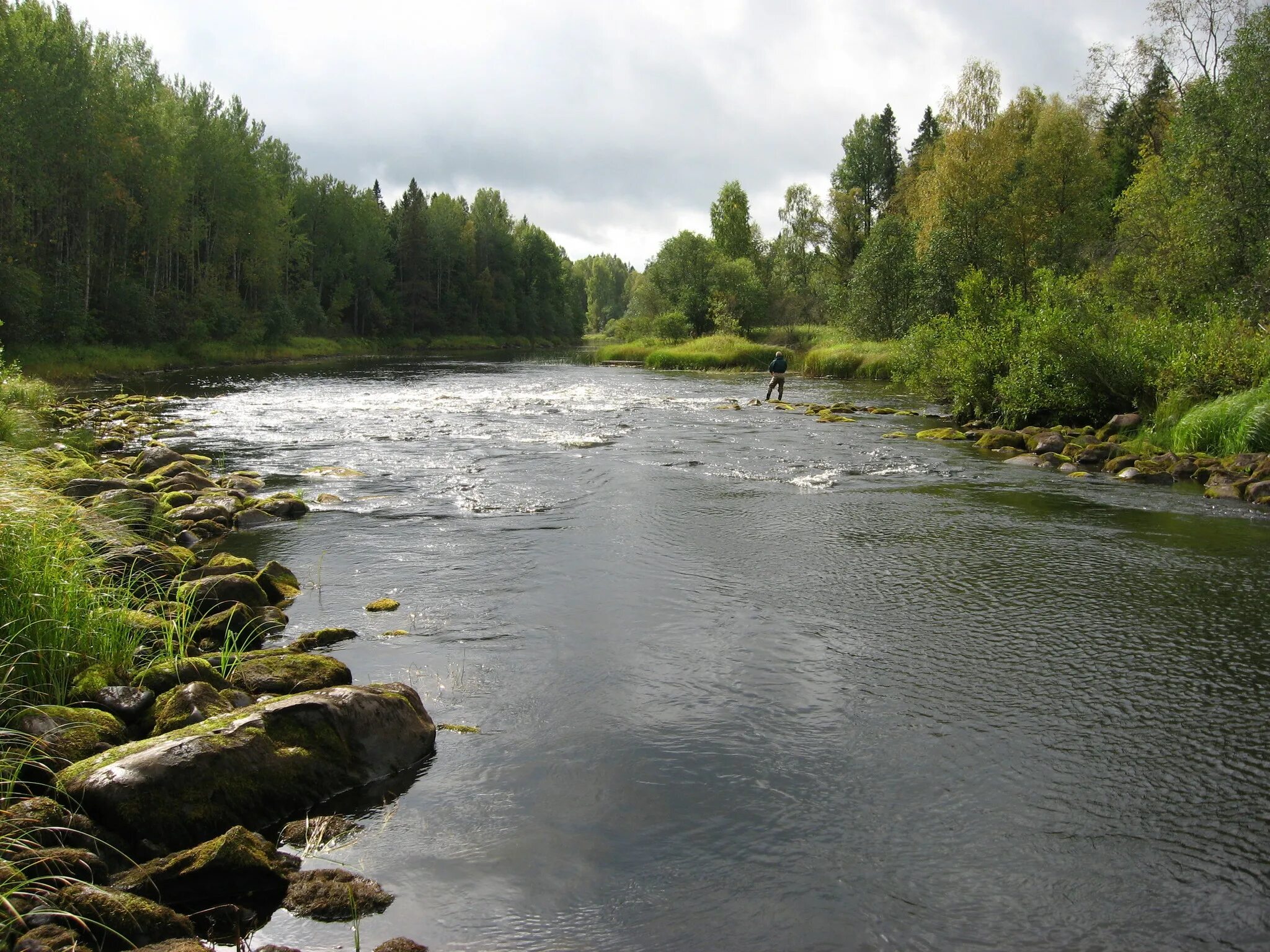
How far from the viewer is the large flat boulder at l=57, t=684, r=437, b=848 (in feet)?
18.4

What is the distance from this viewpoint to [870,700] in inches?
334

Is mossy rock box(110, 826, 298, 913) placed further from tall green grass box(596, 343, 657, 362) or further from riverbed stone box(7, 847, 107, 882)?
tall green grass box(596, 343, 657, 362)

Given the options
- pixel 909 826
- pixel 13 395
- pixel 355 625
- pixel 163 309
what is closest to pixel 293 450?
pixel 13 395

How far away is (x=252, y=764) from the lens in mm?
6180

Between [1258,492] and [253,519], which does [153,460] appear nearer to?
[253,519]

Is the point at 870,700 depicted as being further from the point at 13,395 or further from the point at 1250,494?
the point at 13,395

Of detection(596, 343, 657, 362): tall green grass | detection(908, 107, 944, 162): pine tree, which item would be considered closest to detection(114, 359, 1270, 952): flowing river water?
detection(596, 343, 657, 362): tall green grass

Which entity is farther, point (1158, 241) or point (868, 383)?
point (868, 383)

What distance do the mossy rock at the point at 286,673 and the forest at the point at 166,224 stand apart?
Answer: 140 ft

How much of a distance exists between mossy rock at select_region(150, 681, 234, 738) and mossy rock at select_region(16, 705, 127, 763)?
0.29 m

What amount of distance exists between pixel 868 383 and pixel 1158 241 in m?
16.6

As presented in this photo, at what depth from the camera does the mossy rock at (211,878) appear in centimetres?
512

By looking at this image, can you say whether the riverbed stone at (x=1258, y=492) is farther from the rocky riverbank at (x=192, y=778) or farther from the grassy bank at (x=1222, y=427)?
the rocky riverbank at (x=192, y=778)

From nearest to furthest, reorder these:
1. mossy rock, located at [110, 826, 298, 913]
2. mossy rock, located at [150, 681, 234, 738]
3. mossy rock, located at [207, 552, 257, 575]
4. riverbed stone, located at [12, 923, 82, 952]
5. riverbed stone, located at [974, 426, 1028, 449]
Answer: riverbed stone, located at [12, 923, 82, 952] → mossy rock, located at [110, 826, 298, 913] → mossy rock, located at [150, 681, 234, 738] → mossy rock, located at [207, 552, 257, 575] → riverbed stone, located at [974, 426, 1028, 449]
